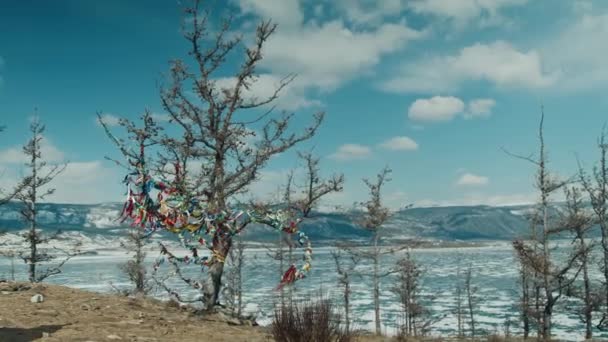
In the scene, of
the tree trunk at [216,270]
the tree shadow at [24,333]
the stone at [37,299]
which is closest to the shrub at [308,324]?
the tree shadow at [24,333]

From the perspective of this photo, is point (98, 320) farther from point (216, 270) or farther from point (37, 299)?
point (216, 270)

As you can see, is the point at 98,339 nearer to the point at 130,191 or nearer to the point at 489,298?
the point at 130,191

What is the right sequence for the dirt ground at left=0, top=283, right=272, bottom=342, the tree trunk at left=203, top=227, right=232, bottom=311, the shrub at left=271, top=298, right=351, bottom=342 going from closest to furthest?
the shrub at left=271, top=298, right=351, bottom=342, the dirt ground at left=0, top=283, right=272, bottom=342, the tree trunk at left=203, top=227, right=232, bottom=311

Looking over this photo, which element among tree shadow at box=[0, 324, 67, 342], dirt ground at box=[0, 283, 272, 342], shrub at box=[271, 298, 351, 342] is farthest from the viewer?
dirt ground at box=[0, 283, 272, 342]

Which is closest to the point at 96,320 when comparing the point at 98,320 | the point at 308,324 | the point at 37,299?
the point at 98,320

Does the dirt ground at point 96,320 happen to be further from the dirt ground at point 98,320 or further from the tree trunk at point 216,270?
the tree trunk at point 216,270

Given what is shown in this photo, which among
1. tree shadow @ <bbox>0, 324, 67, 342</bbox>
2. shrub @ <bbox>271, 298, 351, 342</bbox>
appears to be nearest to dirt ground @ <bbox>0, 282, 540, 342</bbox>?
tree shadow @ <bbox>0, 324, 67, 342</bbox>

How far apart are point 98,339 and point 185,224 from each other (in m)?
3.21

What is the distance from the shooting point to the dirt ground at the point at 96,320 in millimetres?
8508

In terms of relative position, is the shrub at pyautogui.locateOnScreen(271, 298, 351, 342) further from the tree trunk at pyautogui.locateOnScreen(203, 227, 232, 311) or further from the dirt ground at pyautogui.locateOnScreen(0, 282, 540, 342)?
the tree trunk at pyautogui.locateOnScreen(203, 227, 232, 311)

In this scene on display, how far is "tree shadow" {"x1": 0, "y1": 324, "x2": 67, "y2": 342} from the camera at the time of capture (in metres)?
7.81

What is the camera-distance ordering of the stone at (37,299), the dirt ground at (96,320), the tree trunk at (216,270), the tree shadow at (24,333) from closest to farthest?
the tree shadow at (24,333), the dirt ground at (96,320), the stone at (37,299), the tree trunk at (216,270)

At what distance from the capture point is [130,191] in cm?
1040

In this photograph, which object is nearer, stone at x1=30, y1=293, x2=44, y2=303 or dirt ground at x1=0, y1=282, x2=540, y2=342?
dirt ground at x1=0, y1=282, x2=540, y2=342
